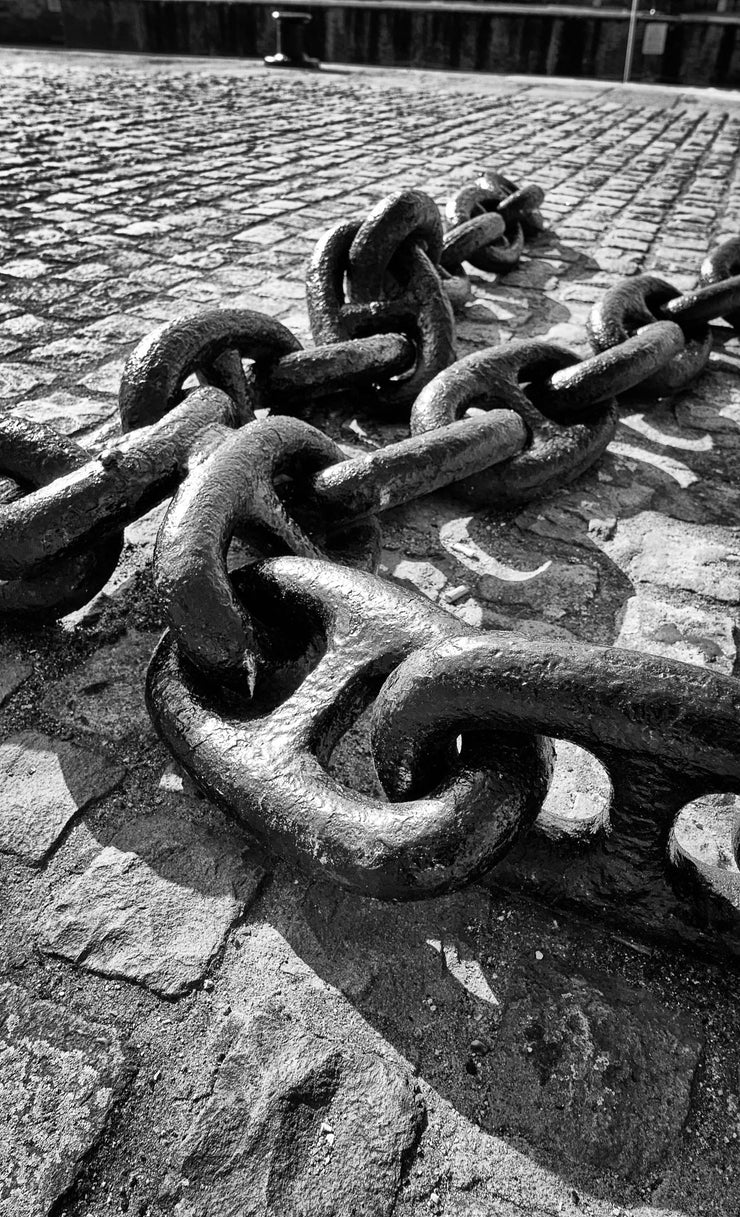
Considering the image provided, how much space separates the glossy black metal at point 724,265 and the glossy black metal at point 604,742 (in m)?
2.72

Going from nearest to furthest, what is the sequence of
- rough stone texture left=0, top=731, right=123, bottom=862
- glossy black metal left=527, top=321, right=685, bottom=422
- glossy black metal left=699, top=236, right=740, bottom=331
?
rough stone texture left=0, top=731, right=123, bottom=862 → glossy black metal left=527, top=321, right=685, bottom=422 → glossy black metal left=699, top=236, right=740, bottom=331

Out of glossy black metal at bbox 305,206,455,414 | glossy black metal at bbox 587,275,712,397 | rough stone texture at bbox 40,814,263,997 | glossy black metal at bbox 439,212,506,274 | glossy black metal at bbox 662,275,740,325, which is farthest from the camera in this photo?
glossy black metal at bbox 439,212,506,274

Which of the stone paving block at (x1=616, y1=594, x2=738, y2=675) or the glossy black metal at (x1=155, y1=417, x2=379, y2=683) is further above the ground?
the glossy black metal at (x1=155, y1=417, x2=379, y2=683)

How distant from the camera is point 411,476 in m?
1.81

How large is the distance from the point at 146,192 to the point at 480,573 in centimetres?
421

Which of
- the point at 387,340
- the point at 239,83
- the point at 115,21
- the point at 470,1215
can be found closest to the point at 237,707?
the point at 470,1215

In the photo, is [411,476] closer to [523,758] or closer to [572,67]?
[523,758]

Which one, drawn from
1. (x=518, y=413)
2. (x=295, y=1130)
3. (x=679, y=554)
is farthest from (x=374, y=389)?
(x=295, y=1130)

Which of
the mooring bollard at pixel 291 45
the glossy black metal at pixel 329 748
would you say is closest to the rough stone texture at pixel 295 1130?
the glossy black metal at pixel 329 748

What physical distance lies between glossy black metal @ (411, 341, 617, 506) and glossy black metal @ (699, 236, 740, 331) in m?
1.35

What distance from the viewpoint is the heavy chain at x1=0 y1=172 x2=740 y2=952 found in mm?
1106

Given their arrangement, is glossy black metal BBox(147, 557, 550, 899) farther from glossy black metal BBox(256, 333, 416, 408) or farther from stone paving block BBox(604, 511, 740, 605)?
stone paving block BBox(604, 511, 740, 605)

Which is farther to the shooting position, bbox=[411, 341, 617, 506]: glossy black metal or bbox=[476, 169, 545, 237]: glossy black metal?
bbox=[476, 169, 545, 237]: glossy black metal

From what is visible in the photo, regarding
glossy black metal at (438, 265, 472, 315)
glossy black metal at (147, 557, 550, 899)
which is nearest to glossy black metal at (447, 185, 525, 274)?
glossy black metal at (438, 265, 472, 315)
